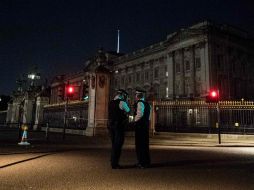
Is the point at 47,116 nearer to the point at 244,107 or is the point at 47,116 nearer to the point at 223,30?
the point at 244,107

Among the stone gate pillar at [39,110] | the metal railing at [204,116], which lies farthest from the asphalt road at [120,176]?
the stone gate pillar at [39,110]

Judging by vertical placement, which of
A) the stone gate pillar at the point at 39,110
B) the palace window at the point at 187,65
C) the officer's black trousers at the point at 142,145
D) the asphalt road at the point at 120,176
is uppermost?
the palace window at the point at 187,65

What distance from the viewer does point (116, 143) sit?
618 cm

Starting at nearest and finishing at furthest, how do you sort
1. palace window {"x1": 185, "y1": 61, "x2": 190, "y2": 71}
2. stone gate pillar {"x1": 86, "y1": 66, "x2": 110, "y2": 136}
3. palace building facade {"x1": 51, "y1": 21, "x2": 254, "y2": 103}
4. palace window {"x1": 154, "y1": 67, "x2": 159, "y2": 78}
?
stone gate pillar {"x1": 86, "y1": 66, "x2": 110, "y2": 136}
palace building facade {"x1": 51, "y1": 21, "x2": 254, "y2": 103}
palace window {"x1": 185, "y1": 61, "x2": 190, "y2": 71}
palace window {"x1": 154, "y1": 67, "x2": 159, "y2": 78}

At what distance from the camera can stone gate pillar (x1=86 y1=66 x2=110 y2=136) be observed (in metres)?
17.1

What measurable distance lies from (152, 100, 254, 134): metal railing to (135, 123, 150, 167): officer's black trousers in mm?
13768

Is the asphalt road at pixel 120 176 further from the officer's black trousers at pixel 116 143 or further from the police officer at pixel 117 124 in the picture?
the police officer at pixel 117 124

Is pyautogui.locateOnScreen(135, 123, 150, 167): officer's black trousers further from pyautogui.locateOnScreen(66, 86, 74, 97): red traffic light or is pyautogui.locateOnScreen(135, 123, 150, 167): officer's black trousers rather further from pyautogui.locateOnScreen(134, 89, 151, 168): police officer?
pyautogui.locateOnScreen(66, 86, 74, 97): red traffic light

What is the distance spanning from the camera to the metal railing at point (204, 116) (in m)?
20.7

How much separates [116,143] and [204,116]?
33.1m

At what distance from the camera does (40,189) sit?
4262 millimetres

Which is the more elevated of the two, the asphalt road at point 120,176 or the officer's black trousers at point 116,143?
the officer's black trousers at point 116,143

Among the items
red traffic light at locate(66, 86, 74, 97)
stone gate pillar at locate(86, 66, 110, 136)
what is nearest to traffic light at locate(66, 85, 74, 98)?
red traffic light at locate(66, 86, 74, 97)

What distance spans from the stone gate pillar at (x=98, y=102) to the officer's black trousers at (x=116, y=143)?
1088cm
